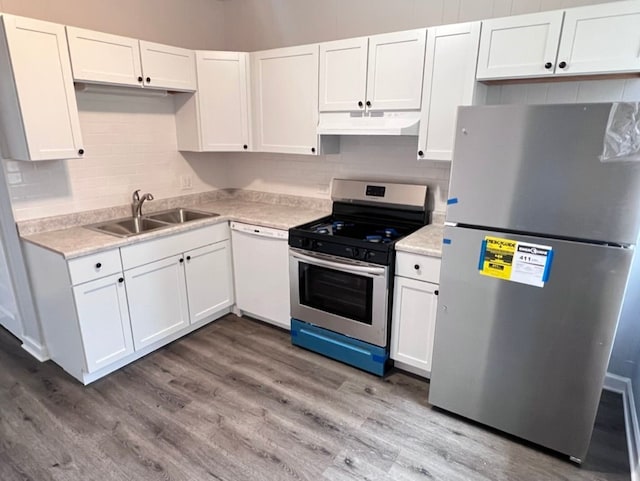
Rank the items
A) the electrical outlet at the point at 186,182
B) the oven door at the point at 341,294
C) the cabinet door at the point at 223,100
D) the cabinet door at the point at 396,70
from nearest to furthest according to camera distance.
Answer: the cabinet door at the point at 396,70 < the oven door at the point at 341,294 < the cabinet door at the point at 223,100 < the electrical outlet at the point at 186,182

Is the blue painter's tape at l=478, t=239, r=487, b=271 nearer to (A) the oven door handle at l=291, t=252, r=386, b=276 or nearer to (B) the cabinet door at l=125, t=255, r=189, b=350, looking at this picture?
(A) the oven door handle at l=291, t=252, r=386, b=276

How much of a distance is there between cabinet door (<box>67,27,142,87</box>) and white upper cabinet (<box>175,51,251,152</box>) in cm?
52

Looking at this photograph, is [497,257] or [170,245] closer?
[497,257]

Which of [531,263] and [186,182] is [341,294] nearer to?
[531,263]

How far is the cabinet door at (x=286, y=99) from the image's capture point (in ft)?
9.33

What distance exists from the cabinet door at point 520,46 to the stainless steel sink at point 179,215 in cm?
233

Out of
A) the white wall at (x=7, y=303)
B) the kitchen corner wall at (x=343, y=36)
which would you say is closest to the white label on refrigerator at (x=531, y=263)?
the kitchen corner wall at (x=343, y=36)

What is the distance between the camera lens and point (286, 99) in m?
2.99

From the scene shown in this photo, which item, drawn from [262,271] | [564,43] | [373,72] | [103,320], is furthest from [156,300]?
[564,43]

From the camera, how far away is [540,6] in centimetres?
225

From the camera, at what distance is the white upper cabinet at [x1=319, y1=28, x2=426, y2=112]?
7.86 ft

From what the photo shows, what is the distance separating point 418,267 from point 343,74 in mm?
1450

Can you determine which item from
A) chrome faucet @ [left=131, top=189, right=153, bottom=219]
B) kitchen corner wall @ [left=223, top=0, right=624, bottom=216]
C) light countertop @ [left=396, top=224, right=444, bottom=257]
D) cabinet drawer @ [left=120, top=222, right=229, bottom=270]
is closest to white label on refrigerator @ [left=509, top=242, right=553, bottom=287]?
light countertop @ [left=396, top=224, right=444, bottom=257]

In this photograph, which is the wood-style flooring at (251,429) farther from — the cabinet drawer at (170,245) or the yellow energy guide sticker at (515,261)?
the yellow energy guide sticker at (515,261)
